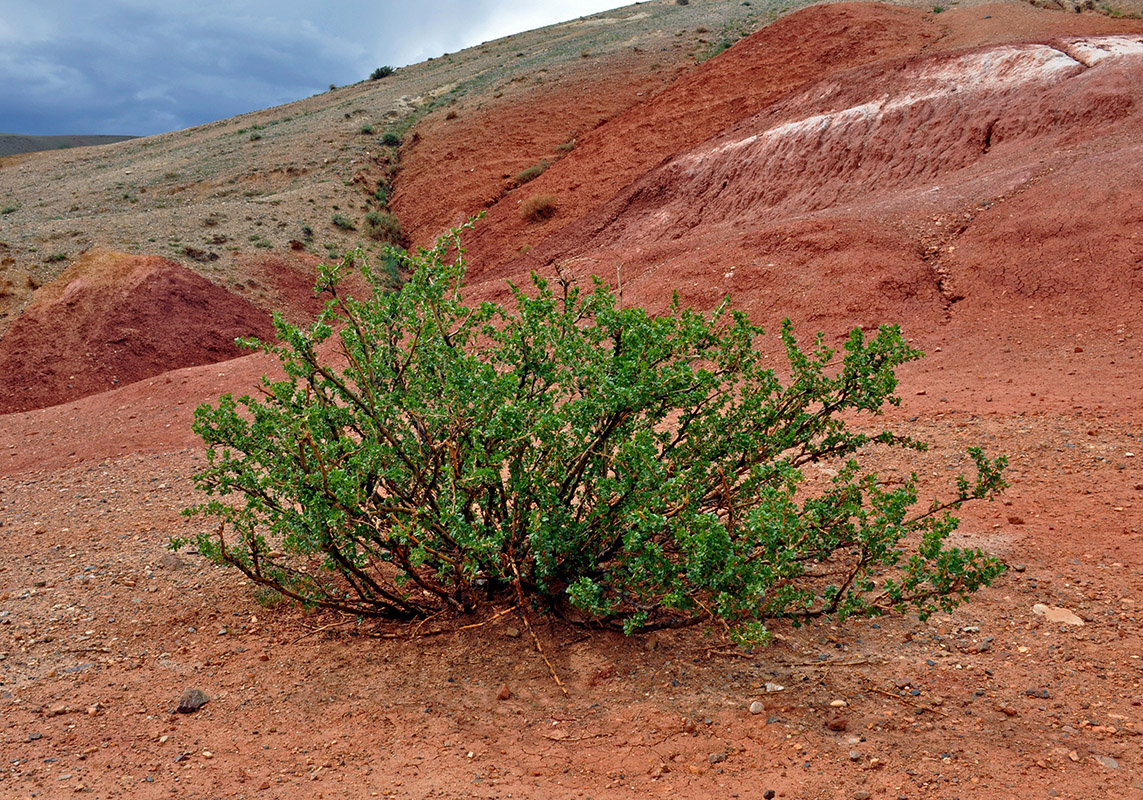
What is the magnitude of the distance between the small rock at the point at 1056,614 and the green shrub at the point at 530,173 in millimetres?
23064

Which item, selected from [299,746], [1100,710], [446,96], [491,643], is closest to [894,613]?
[1100,710]

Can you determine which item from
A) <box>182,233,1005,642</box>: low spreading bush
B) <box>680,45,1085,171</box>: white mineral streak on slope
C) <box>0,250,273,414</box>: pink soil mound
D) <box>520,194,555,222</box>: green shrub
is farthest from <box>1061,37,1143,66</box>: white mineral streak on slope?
<box>0,250,273,414</box>: pink soil mound

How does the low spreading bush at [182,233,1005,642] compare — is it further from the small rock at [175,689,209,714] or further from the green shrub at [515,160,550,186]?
the green shrub at [515,160,550,186]

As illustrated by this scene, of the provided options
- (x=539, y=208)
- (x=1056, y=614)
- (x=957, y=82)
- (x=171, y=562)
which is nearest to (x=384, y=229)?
(x=539, y=208)

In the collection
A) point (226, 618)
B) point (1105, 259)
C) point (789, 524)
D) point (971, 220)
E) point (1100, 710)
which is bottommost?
point (1100, 710)

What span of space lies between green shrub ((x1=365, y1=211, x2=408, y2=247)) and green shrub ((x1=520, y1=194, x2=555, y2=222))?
16.9ft

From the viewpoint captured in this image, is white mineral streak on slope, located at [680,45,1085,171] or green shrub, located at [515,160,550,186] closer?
white mineral streak on slope, located at [680,45,1085,171]

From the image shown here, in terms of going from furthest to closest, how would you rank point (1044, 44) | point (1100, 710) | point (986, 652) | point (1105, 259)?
point (1044, 44) < point (1105, 259) < point (986, 652) < point (1100, 710)

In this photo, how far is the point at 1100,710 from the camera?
3381mm

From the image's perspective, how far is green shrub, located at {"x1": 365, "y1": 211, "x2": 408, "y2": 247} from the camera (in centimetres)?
2584

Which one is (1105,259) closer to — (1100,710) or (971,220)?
(971,220)

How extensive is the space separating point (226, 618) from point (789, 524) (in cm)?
349

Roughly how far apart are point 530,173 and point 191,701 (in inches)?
931

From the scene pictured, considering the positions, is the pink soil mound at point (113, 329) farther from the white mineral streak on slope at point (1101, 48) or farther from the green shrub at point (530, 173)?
the white mineral streak on slope at point (1101, 48)
